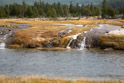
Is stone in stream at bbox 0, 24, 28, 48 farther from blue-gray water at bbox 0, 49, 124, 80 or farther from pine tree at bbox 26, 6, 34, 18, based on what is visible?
pine tree at bbox 26, 6, 34, 18

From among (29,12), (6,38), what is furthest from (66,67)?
(29,12)

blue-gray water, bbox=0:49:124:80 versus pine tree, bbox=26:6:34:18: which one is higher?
pine tree, bbox=26:6:34:18

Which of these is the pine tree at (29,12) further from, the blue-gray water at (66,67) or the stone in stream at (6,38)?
the blue-gray water at (66,67)

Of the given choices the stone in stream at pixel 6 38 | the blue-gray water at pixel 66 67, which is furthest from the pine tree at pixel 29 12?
the blue-gray water at pixel 66 67

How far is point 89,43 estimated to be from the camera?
58844 mm

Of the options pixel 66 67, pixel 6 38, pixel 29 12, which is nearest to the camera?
pixel 66 67

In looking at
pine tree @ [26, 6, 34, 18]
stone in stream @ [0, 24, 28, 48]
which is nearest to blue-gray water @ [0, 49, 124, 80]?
stone in stream @ [0, 24, 28, 48]

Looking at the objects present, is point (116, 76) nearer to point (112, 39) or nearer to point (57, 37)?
point (112, 39)

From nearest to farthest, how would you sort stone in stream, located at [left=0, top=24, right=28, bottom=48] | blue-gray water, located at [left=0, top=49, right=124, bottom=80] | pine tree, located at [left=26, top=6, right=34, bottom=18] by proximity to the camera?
blue-gray water, located at [left=0, top=49, right=124, bottom=80]
stone in stream, located at [left=0, top=24, right=28, bottom=48]
pine tree, located at [left=26, top=6, right=34, bottom=18]

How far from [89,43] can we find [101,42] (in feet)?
10.2

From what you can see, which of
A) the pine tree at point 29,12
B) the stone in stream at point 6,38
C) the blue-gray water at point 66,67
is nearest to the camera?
the blue-gray water at point 66,67

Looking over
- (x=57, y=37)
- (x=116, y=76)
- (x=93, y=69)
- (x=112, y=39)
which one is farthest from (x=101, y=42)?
(x=116, y=76)

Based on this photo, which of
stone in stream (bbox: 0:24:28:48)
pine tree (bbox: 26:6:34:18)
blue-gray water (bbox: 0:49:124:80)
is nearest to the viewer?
blue-gray water (bbox: 0:49:124:80)

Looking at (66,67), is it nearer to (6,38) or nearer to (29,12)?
(6,38)
